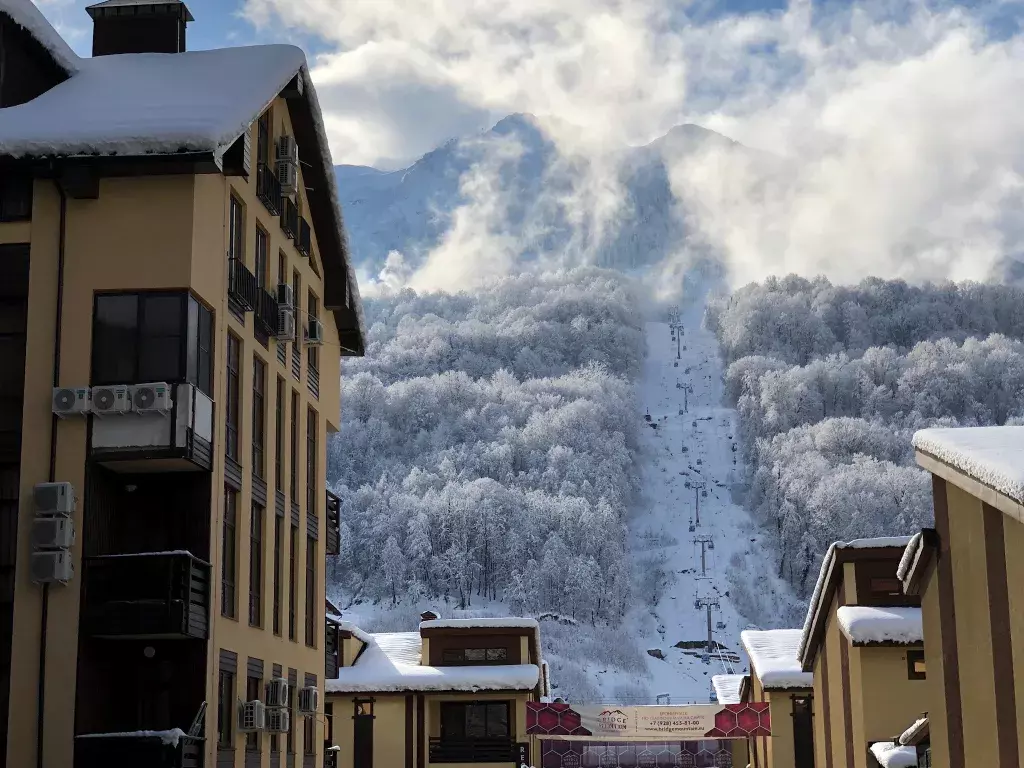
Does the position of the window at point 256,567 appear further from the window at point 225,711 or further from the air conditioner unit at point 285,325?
the air conditioner unit at point 285,325

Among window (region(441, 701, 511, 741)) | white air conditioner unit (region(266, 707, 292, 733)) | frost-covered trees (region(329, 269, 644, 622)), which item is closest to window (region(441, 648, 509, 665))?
window (region(441, 701, 511, 741))

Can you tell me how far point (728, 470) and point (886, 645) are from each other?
146540mm

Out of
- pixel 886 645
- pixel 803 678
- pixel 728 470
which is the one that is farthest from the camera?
pixel 728 470

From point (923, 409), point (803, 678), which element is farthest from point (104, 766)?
point (923, 409)

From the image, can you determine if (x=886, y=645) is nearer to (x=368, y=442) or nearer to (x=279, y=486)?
(x=279, y=486)

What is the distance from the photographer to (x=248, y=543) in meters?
23.0

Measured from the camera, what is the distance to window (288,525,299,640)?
26531 mm

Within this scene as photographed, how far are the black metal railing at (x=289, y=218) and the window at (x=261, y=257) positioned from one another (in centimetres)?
100

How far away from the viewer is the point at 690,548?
147 m

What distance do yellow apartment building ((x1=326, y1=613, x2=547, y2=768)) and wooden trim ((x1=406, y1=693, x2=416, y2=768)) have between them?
3 cm

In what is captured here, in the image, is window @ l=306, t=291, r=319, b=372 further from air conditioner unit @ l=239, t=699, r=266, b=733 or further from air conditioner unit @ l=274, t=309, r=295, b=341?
air conditioner unit @ l=239, t=699, r=266, b=733

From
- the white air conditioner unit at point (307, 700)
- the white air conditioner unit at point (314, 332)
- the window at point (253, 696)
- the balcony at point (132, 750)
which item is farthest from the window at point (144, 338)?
the white air conditioner unit at point (307, 700)

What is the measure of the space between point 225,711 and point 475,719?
21.8 metres

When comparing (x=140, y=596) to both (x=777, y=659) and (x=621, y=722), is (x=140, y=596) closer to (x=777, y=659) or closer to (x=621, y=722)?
(x=621, y=722)
